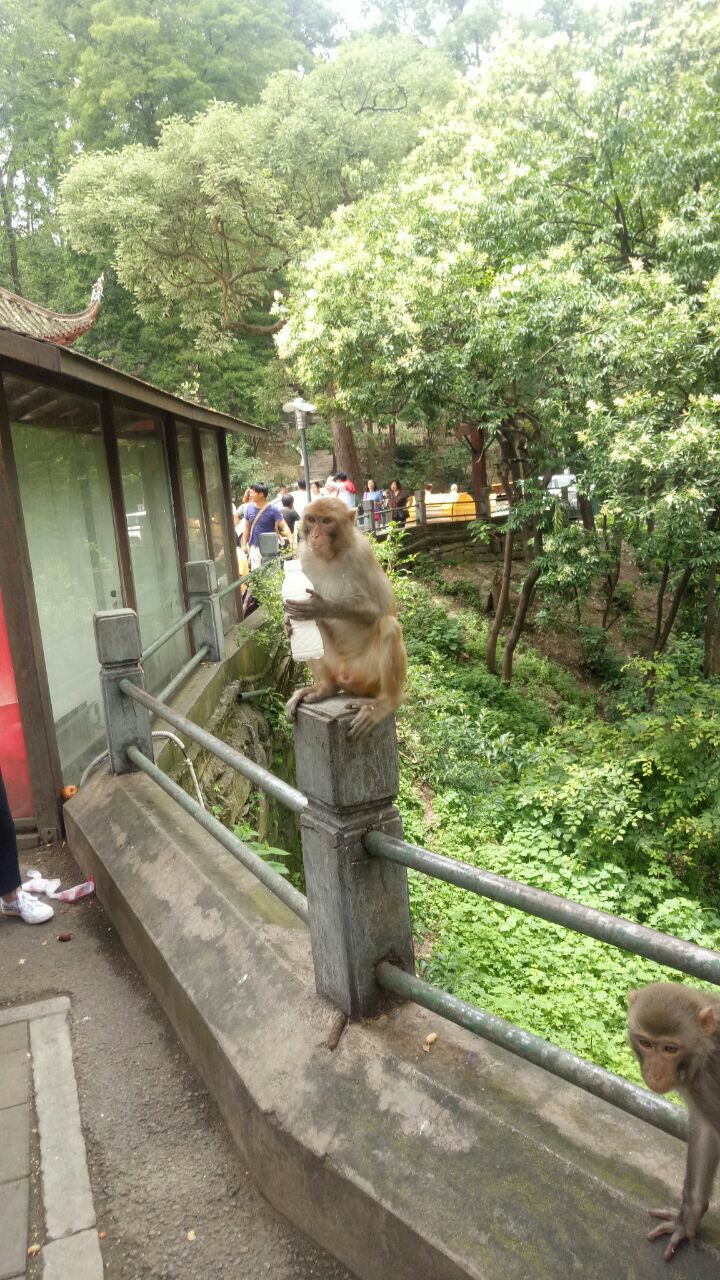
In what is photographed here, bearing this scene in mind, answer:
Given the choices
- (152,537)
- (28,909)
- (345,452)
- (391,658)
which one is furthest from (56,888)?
(345,452)

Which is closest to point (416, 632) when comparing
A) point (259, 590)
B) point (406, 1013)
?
point (259, 590)

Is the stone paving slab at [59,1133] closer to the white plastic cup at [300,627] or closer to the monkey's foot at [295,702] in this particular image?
the monkey's foot at [295,702]

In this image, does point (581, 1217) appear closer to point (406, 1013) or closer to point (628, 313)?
point (406, 1013)

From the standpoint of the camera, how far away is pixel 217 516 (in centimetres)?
1096

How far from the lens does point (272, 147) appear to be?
2153 centimetres

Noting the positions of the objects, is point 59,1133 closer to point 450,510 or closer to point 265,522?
point 265,522

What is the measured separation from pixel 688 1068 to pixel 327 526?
193 cm

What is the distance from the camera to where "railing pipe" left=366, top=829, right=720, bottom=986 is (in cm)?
162

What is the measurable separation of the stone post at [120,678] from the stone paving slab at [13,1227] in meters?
2.46

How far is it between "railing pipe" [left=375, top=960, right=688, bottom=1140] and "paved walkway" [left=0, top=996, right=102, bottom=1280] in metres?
1.11

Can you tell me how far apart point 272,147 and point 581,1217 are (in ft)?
78.0

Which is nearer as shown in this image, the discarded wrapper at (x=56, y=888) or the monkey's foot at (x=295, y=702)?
the monkey's foot at (x=295, y=702)

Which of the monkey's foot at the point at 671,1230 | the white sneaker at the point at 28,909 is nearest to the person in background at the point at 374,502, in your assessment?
the white sneaker at the point at 28,909

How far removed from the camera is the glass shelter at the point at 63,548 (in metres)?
4.91
